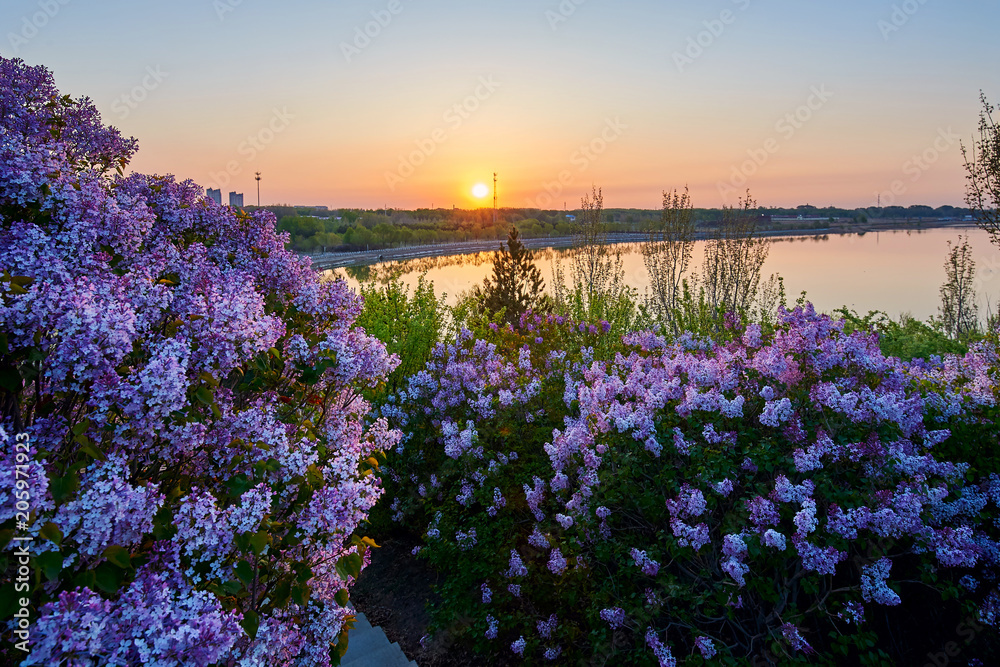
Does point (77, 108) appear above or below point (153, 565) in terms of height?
above

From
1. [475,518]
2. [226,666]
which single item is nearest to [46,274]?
[226,666]

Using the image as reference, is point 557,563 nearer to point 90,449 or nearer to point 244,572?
point 244,572

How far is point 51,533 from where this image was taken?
158 cm

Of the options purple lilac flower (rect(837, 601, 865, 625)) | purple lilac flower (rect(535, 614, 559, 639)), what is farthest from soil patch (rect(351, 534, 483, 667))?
purple lilac flower (rect(837, 601, 865, 625))

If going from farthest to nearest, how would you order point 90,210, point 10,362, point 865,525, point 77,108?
1. point 77,108
2. point 865,525
3. point 90,210
4. point 10,362

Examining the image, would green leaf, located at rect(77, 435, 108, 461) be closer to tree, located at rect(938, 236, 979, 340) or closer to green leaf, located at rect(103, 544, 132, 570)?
green leaf, located at rect(103, 544, 132, 570)

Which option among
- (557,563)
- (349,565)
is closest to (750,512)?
(557,563)

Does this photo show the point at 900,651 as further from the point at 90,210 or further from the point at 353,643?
the point at 90,210

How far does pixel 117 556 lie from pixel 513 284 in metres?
12.0

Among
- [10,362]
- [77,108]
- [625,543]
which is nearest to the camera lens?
[10,362]

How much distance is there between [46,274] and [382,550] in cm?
462

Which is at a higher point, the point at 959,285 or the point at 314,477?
the point at 314,477

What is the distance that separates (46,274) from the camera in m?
2.05

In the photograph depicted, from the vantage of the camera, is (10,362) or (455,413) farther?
(455,413)
